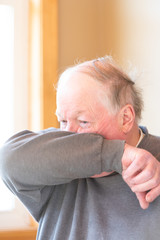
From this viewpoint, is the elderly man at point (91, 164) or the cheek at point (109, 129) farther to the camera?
the cheek at point (109, 129)

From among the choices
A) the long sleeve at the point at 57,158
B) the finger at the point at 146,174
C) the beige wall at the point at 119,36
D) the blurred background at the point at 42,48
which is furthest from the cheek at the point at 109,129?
the blurred background at the point at 42,48

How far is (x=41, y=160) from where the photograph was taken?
3.46 ft

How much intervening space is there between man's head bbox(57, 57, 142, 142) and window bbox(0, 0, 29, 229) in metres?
1.25

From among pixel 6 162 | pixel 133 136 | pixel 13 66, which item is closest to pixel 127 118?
pixel 133 136

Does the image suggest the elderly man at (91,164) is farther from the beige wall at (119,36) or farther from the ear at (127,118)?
the beige wall at (119,36)

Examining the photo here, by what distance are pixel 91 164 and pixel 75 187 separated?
0.98ft

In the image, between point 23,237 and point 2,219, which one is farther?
point 2,219

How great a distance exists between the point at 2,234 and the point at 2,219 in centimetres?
20

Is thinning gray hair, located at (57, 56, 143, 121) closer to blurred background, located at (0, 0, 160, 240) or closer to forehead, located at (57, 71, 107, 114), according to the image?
forehead, located at (57, 71, 107, 114)

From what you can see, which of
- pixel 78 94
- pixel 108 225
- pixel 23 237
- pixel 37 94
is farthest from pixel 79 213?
pixel 37 94

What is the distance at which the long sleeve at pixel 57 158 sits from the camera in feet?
3.36

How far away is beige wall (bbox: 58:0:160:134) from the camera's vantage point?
6.24ft

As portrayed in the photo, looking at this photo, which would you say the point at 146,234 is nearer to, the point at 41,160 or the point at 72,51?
the point at 41,160

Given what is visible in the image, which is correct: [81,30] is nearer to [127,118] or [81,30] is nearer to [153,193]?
[127,118]
